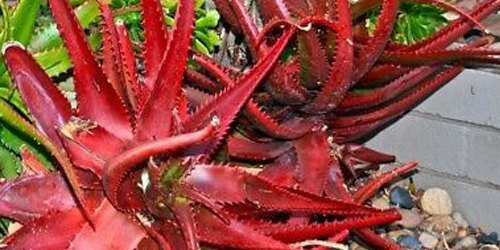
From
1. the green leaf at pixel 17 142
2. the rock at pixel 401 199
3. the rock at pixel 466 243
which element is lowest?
the rock at pixel 466 243

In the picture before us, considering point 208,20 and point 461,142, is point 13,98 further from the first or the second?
point 461,142

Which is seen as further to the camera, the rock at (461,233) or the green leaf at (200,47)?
the rock at (461,233)

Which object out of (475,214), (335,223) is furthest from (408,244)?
(335,223)

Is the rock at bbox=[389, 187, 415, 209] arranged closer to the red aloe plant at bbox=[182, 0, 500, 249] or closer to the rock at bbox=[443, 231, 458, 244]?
the rock at bbox=[443, 231, 458, 244]

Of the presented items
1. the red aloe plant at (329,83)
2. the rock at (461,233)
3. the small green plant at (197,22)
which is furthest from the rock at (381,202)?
the small green plant at (197,22)

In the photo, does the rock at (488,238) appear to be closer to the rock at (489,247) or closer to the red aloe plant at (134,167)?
the rock at (489,247)

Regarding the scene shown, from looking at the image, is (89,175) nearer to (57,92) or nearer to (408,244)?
(57,92)

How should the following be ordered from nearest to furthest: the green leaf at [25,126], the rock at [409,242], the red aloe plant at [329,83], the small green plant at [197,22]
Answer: the green leaf at [25,126] → the red aloe plant at [329,83] → the small green plant at [197,22] → the rock at [409,242]
